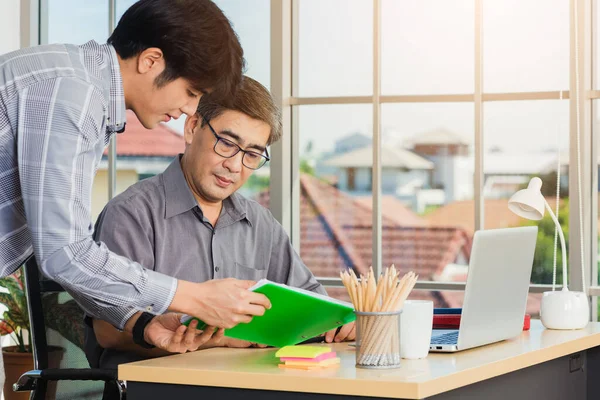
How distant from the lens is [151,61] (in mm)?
1926

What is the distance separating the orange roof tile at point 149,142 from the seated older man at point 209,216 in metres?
1.59

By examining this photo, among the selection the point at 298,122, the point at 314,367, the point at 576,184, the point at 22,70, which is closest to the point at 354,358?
the point at 314,367

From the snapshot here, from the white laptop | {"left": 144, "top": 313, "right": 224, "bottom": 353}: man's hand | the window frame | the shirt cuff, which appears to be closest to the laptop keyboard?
the white laptop

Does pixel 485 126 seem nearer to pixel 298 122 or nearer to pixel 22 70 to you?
pixel 298 122

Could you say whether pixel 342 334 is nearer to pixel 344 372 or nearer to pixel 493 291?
pixel 493 291

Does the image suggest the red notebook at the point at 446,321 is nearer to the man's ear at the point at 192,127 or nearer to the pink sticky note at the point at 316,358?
the pink sticky note at the point at 316,358

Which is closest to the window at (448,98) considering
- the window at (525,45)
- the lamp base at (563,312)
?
the window at (525,45)

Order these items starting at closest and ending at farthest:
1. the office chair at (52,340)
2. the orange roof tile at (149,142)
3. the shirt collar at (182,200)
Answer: the office chair at (52,340) < the shirt collar at (182,200) < the orange roof tile at (149,142)

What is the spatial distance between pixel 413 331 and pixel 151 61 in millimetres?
796

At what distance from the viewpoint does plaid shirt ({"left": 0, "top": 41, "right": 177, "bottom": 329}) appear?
5.73 ft

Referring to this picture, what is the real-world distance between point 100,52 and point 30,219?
0.38m

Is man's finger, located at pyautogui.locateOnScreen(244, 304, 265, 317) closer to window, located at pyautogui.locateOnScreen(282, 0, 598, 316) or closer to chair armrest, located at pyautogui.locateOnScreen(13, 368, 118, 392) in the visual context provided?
chair armrest, located at pyautogui.locateOnScreen(13, 368, 118, 392)

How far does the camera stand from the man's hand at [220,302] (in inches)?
74.5

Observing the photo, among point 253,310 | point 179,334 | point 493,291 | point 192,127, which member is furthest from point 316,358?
point 192,127
